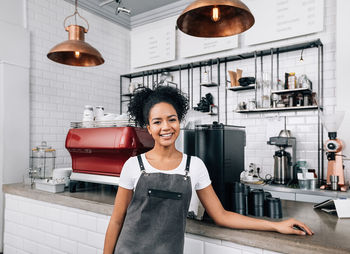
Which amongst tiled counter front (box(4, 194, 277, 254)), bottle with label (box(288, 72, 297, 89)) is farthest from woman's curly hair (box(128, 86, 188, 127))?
bottle with label (box(288, 72, 297, 89))

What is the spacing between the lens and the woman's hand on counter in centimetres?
123

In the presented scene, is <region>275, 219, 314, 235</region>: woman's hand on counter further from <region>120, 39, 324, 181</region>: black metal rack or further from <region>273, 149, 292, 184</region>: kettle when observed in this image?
<region>273, 149, 292, 184</region>: kettle

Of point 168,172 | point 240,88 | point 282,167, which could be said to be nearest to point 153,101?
point 168,172

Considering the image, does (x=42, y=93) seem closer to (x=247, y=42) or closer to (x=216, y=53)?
(x=216, y=53)

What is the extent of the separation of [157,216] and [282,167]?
2.62m

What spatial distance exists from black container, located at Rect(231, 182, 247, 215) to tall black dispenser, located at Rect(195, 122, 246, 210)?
0.11 feet

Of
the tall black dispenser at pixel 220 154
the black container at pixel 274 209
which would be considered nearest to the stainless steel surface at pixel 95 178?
the tall black dispenser at pixel 220 154

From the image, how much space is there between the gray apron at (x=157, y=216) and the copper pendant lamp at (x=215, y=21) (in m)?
0.95

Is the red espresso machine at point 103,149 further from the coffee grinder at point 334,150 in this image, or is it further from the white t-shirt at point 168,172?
the coffee grinder at point 334,150

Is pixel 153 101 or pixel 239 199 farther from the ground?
pixel 153 101

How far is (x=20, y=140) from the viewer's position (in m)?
3.35

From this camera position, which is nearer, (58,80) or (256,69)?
(58,80)

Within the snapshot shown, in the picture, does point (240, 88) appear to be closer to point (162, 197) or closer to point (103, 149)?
point (103, 149)

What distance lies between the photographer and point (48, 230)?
A: 2.31m
